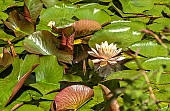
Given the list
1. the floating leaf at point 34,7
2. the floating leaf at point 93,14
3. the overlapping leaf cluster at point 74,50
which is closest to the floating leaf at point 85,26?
the overlapping leaf cluster at point 74,50

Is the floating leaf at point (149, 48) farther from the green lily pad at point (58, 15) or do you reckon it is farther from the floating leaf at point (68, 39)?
the green lily pad at point (58, 15)

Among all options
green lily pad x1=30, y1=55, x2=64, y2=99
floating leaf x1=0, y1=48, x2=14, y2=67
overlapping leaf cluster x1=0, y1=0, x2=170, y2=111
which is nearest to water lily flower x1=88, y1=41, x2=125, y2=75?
overlapping leaf cluster x1=0, y1=0, x2=170, y2=111

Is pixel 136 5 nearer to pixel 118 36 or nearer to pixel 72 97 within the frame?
pixel 118 36

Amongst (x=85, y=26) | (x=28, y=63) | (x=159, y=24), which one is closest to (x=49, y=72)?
(x=28, y=63)

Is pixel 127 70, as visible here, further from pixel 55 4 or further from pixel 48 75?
pixel 55 4

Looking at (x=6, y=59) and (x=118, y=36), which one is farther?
(x=118, y=36)

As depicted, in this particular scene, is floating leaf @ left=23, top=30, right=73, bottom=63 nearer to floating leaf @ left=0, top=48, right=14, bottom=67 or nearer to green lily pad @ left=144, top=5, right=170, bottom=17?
floating leaf @ left=0, top=48, right=14, bottom=67

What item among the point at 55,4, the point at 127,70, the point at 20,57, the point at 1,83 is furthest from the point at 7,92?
the point at 55,4
